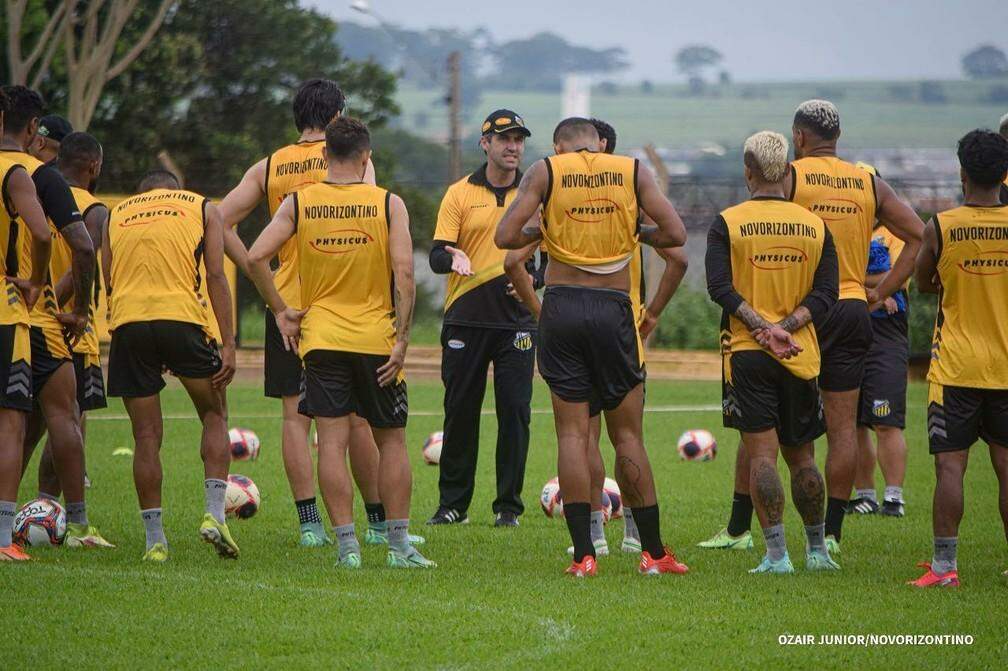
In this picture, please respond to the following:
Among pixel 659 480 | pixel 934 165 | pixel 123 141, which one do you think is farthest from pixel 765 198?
pixel 934 165

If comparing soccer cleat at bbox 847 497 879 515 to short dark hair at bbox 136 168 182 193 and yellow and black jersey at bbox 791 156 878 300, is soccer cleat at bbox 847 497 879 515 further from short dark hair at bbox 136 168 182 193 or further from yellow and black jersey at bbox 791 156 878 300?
short dark hair at bbox 136 168 182 193

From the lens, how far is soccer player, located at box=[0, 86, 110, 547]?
8023 mm

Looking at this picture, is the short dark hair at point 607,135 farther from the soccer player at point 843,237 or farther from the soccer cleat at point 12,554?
the soccer cleat at point 12,554

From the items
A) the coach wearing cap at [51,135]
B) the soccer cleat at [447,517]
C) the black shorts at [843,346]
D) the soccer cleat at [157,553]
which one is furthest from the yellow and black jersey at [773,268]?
the coach wearing cap at [51,135]

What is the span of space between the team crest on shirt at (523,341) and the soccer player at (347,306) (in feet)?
8.21

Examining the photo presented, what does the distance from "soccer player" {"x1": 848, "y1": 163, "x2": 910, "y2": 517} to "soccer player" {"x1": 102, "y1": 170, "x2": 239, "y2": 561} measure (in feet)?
17.0

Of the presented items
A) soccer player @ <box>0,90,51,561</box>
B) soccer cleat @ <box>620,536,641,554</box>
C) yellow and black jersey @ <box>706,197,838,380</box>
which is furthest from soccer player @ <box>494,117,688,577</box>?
soccer player @ <box>0,90,51,561</box>

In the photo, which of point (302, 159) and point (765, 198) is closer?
point (765, 198)

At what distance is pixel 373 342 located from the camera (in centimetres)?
783

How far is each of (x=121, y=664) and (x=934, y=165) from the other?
79.5 metres

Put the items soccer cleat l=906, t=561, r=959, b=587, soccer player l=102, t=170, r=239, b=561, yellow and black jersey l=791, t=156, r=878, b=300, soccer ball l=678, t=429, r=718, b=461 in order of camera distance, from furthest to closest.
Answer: soccer ball l=678, t=429, r=718, b=461 < yellow and black jersey l=791, t=156, r=878, b=300 < soccer player l=102, t=170, r=239, b=561 < soccer cleat l=906, t=561, r=959, b=587

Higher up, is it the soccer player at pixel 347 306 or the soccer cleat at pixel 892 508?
the soccer player at pixel 347 306

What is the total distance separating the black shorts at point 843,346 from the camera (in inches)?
334

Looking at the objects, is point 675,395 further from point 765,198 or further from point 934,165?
point 934,165
